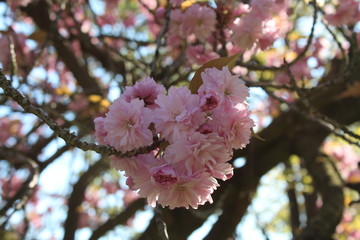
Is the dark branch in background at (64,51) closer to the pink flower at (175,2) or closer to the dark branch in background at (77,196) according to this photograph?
the dark branch in background at (77,196)

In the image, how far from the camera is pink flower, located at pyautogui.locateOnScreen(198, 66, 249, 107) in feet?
3.51

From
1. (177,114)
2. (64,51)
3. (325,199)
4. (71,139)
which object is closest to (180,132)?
(177,114)

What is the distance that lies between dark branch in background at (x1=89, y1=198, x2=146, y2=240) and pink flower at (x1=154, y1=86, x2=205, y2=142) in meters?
1.93

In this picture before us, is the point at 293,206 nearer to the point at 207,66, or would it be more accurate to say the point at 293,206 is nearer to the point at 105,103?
the point at 105,103

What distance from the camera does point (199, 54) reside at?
6.99 feet

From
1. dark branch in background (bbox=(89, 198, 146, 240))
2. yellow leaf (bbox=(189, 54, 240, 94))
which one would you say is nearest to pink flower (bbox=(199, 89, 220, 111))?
yellow leaf (bbox=(189, 54, 240, 94))

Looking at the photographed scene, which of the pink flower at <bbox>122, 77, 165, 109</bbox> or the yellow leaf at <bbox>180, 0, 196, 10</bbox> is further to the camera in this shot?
the yellow leaf at <bbox>180, 0, 196, 10</bbox>

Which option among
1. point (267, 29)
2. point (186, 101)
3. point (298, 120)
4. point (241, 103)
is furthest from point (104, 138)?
point (298, 120)

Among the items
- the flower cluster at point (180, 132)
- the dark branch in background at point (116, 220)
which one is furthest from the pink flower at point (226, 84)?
the dark branch in background at point (116, 220)

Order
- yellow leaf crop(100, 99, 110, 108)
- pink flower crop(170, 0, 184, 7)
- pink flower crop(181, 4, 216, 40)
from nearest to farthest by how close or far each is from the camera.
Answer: pink flower crop(181, 4, 216, 40), pink flower crop(170, 0, 184, 7), yellow leaf crop(100, 99, 110, 108)

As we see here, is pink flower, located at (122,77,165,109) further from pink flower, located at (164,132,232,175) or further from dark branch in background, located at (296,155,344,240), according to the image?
dark branch in background, located at (296,155,344,240)

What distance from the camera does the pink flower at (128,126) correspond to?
104 centimetres

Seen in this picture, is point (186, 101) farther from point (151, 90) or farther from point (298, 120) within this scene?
point (298, 120)

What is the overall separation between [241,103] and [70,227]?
2163mm
